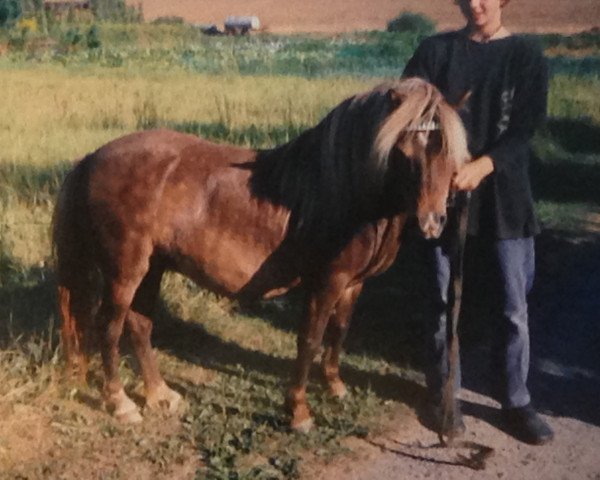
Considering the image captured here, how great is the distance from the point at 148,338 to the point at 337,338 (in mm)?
1045

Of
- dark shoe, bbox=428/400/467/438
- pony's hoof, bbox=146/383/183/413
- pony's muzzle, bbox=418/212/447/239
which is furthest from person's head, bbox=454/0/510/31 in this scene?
pony's hoof, bbox=146/383/183/413

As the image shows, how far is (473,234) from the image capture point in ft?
13.3

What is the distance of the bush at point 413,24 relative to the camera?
525cm

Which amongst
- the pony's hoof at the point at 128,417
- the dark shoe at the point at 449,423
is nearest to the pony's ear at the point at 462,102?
the dark shoe at the point at 449,423

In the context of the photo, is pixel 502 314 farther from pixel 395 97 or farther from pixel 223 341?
pixel 223 341

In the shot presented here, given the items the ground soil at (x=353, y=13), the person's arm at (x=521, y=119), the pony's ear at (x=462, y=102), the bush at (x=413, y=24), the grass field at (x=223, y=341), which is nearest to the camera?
the pony's ear at (x=462, y=102)

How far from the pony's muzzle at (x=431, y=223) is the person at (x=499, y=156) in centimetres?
23

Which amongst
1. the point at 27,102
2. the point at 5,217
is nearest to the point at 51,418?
the point at 5,217

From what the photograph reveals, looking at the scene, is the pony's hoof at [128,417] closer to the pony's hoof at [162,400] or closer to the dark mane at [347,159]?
the pony's hoof at [162,400]

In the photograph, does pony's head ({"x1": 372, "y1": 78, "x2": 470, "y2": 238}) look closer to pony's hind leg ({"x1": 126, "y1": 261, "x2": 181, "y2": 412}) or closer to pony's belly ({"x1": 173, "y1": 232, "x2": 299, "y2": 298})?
pony's belly ({"x1": 173, "y1": 232, "x2": 299, "y2": 298})

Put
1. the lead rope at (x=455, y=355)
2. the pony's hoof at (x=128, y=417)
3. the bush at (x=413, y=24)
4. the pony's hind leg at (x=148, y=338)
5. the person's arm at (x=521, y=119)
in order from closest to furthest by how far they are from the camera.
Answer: the person's arm at (x=521, y=119)
the lead rope at (x=455, y=355)
the pony's hoof at (x=128, y=417)
the pony's hind leg at (x=148, y=338)
the bush at (x=413, y=24)

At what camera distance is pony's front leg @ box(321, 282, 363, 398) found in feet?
15.2

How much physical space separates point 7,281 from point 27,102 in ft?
29.1

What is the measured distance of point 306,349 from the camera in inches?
169
